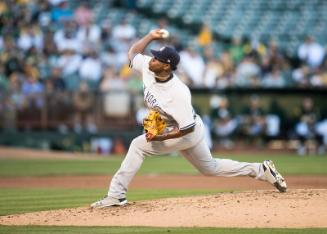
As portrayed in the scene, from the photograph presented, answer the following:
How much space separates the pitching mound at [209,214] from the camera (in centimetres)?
839

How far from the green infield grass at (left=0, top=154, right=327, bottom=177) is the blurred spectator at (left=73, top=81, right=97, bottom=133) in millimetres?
1203

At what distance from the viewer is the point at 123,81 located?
21.4 meters

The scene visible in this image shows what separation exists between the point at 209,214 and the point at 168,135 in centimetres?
101

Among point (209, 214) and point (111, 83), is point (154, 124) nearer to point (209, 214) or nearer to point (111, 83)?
point (209, 214)

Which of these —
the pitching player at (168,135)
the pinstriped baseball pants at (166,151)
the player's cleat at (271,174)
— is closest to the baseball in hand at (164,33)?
the pitching player at (168,135)

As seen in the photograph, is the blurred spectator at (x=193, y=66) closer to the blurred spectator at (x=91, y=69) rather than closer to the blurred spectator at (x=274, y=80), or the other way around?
the blurred spectator at (x=274, y=80)

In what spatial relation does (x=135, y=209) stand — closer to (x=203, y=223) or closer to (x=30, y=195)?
(x=203, y=223)

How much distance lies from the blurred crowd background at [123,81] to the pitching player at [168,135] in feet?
38.2

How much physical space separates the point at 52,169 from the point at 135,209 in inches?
345

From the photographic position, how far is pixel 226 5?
25016 mm

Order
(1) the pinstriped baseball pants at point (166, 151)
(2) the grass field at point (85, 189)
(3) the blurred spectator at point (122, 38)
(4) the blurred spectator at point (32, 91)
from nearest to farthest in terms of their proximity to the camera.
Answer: (2) the grass field at point (85, 189), (1) the pinstriped baseball pants at point (166, 151), (4) the blurred spectator at point (32, 91), (3) the blurred spectator at point (122, 38)

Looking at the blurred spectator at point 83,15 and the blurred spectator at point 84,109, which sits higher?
the blurred spectator at point 83,15

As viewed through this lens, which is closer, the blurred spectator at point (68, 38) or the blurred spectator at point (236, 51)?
the blurred spectator at point (68, 38)

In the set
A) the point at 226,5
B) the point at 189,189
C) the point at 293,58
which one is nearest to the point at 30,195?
the point at 189,189
